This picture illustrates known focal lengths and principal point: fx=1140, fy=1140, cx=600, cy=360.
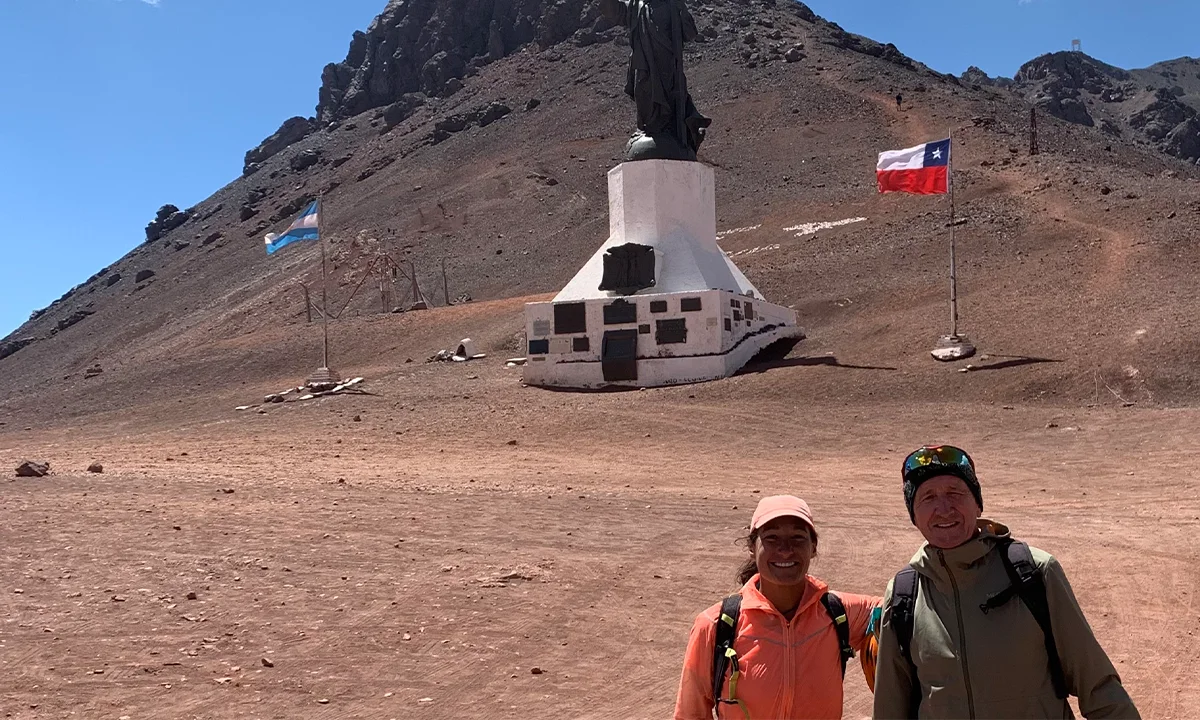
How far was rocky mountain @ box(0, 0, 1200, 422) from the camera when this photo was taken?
77.0ft

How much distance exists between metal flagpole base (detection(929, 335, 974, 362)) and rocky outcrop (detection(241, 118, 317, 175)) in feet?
282

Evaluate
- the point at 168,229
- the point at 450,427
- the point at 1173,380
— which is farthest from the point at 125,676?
the point at 168,229

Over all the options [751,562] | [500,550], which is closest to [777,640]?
[751,562]

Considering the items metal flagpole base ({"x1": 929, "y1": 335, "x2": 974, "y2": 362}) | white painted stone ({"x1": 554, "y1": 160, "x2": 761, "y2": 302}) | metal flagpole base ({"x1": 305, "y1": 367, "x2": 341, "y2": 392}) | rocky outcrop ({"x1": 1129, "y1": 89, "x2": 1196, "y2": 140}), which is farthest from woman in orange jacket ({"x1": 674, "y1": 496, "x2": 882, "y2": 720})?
rocky outcrop ({"x1": 1129, "y1": 89, "x2": 1196, "y2": 140})

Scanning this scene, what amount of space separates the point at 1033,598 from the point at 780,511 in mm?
770

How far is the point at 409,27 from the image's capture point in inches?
3883

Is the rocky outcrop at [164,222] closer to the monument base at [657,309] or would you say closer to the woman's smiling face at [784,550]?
the monument base at [657,309]

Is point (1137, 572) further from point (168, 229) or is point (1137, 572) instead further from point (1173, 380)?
point (168, 229)

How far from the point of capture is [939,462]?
2.84 m

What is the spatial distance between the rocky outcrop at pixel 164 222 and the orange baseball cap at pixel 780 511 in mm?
89229

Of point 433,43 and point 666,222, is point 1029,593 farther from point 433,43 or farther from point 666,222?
point 433,43

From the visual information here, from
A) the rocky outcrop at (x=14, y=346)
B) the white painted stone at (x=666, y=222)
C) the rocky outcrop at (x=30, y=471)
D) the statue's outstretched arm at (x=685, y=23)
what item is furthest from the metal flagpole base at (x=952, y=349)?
the rocky outcrop at (x=14, y=346)

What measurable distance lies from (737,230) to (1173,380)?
2931cm

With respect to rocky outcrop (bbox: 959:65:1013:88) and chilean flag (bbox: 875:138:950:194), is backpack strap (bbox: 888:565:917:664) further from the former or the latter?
rocky outcrop (bbox: 959:65:1013:88)
